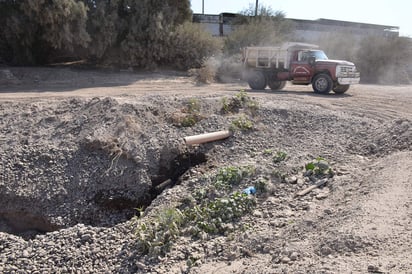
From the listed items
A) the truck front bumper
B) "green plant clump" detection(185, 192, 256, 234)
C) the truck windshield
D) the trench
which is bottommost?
the trench

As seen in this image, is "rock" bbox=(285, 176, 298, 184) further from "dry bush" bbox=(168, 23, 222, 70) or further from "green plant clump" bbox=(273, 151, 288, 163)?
"dry bush" bbox=(168, 23, 222, 70)

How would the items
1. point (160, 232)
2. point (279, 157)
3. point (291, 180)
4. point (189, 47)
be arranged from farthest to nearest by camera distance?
point (189, 47) < point (279, 157) < point (291, 180) < point (160, 232)

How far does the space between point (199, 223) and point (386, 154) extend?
4258mm

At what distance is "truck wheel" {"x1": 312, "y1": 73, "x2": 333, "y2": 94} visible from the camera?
1458cm

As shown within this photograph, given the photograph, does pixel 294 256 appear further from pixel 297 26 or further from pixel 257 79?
pixel 297 26

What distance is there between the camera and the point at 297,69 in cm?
1520

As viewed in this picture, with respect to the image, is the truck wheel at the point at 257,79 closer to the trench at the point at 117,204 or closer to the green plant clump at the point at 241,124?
the green plant clump at the point at 241,124

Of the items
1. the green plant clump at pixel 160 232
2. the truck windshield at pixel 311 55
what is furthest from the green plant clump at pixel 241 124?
the truck windshield at pixel 311 55

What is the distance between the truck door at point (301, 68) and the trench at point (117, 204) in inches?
305

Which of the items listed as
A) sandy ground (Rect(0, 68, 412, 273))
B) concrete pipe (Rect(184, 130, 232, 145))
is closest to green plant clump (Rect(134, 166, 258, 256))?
sandy ground (Rect(0, 68, 412, 273))

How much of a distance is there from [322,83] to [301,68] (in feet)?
3.24

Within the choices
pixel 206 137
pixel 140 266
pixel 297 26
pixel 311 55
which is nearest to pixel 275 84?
pixel 311 55

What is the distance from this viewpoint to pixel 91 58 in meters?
21.5

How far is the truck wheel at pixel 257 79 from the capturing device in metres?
16.4
